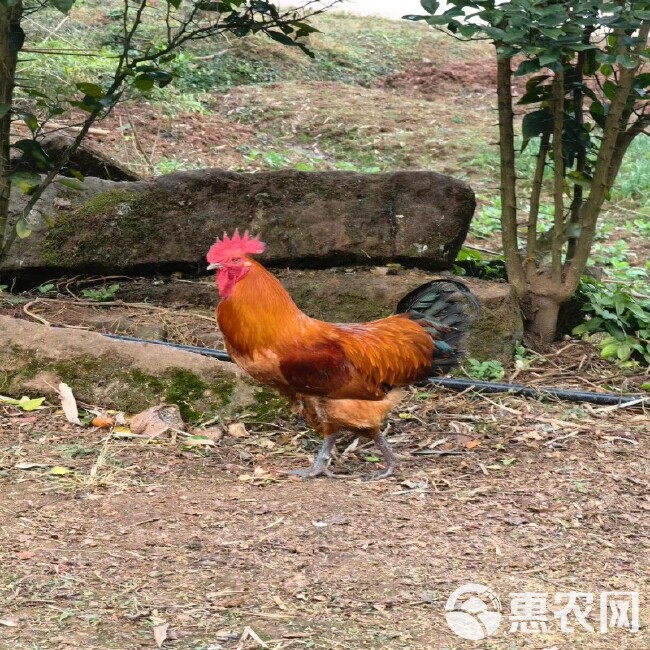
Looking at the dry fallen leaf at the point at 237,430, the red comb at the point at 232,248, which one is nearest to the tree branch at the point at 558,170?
the red comb at the point at 232,248

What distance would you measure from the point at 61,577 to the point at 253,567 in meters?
0.70

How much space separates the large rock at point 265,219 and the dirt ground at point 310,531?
172 cm

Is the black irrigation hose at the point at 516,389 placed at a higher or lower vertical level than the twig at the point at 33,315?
higher

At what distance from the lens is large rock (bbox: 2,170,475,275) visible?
263 inches

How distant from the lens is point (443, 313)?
16.9 ft

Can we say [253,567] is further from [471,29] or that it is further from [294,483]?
[471,29]

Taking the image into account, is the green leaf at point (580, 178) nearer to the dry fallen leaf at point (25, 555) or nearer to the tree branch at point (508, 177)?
the tree branch at point (508, 177)

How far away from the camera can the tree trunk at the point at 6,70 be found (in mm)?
4402

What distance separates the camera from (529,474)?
456 centimetres

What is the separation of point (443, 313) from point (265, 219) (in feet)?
6.91

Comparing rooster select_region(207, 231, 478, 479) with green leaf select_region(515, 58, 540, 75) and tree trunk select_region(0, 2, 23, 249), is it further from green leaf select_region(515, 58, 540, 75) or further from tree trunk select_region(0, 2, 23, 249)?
green leaf select_region(515, 58, 540, 75)

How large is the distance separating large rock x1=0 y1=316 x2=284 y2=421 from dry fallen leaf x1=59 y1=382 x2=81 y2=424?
0.06m

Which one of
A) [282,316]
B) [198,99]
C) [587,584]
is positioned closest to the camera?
[587,584]

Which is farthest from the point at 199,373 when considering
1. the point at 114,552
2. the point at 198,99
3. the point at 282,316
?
the point at 198,99
